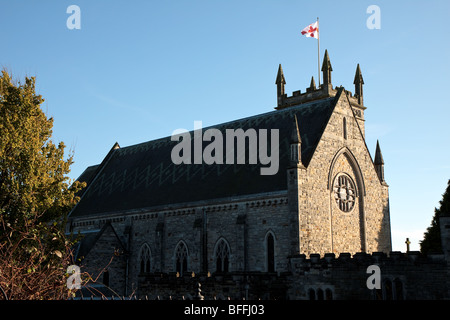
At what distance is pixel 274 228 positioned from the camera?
3173 cm

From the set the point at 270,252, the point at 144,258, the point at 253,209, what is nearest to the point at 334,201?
the point at 253,209

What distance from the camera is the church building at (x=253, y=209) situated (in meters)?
31.7

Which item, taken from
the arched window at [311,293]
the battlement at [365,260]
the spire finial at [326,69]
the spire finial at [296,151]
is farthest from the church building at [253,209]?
the spire finial at [326,69]

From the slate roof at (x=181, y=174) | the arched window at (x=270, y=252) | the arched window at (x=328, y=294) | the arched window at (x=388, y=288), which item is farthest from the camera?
the slate roof at (x=181, y=174)

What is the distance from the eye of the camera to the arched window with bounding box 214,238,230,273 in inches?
1341

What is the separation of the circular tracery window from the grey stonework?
0.07 m

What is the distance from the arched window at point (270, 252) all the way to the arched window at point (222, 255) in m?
3.24

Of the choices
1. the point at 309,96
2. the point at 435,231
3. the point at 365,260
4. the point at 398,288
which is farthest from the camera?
the point at 309,96

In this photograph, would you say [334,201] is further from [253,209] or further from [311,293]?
[311,293]

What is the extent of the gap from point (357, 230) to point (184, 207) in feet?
39.8

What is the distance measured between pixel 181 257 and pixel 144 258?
12.3ft

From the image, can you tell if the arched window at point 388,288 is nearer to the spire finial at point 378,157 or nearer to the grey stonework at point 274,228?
the grey stonework at point 274,228

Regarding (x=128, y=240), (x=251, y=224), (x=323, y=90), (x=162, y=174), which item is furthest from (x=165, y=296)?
(x=323, y=90)

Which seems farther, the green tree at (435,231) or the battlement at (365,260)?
the green tree at (435,231)
